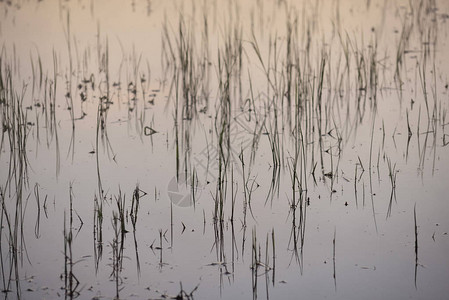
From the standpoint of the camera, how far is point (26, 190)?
12.2 feet

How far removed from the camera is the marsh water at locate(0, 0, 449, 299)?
2938 mm

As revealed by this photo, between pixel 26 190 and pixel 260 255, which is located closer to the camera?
pixel 260 255

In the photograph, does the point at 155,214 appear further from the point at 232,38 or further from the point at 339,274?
the point at 232,38

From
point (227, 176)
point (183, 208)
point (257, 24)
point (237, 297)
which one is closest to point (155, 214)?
point (183, 208)

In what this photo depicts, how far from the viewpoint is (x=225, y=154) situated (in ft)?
13.4

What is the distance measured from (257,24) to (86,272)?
12.7ft

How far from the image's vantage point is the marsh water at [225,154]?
294cm

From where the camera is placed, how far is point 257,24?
6.46m

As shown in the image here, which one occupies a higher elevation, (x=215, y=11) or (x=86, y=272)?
(x=215, y=11)

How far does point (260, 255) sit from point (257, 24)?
3690mm

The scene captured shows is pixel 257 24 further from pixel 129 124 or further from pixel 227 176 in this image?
pixel 227 176

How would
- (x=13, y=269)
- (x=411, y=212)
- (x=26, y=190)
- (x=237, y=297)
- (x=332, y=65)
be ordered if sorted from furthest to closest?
(x=332, y=65), (x=26, y=190), (x=411, y=212), (x=13, y=269), (x=237, y=297)

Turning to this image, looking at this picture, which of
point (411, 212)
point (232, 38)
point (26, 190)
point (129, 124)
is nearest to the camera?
point (411, 212)

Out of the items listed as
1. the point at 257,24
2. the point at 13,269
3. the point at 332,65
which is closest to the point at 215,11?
the point at 257,24
